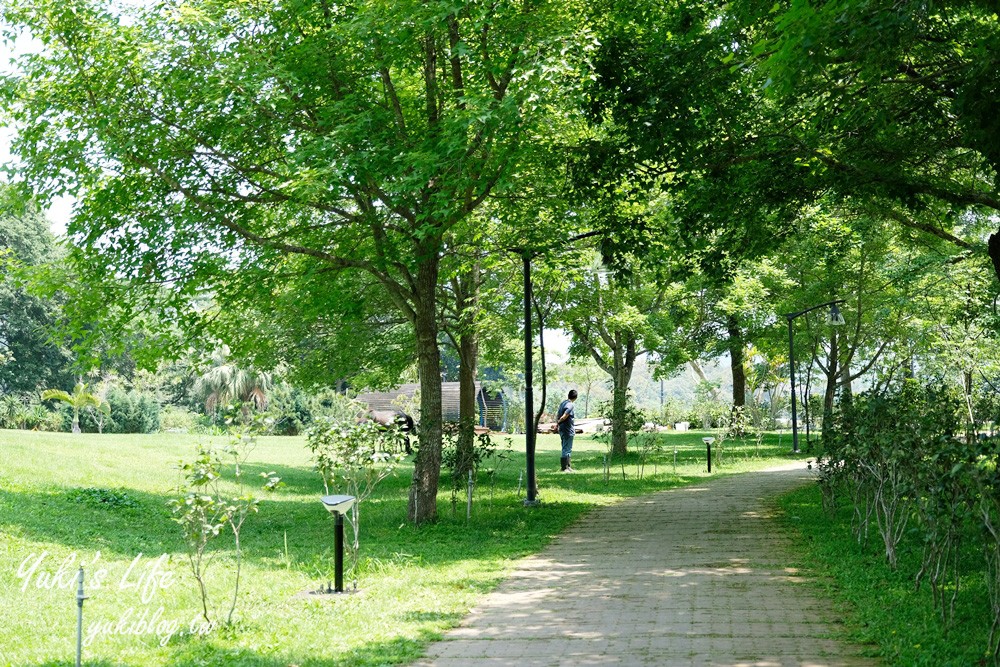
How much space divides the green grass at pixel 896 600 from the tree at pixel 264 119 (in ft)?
19.1

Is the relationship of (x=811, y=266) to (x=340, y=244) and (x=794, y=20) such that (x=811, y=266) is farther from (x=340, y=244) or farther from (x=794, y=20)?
(x=794, y=20)

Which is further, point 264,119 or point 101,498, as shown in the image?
point 101,498

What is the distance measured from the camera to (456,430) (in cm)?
1656

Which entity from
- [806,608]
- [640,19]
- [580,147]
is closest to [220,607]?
[806,608]

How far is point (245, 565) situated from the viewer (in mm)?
10844

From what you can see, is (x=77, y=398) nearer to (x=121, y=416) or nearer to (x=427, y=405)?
(x=121, y=416)

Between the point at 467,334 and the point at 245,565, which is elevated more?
the point at 467,334

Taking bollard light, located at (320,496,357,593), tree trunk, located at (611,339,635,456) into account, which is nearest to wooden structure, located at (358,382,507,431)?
tree trunk, located at (611,339,635,456)

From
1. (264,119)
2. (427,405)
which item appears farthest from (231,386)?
(264,119)

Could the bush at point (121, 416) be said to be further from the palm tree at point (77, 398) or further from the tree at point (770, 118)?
the tree at point (770, 118)

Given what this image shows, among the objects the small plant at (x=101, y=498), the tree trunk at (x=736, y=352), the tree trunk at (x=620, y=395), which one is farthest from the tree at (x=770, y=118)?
the tree trunk at (x=736, y=352)

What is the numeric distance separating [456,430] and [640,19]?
752cm

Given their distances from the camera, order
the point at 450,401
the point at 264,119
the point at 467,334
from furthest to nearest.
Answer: the point at 450,401
the point at 467,334
the point at 264,119

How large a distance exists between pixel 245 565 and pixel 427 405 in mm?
4184
